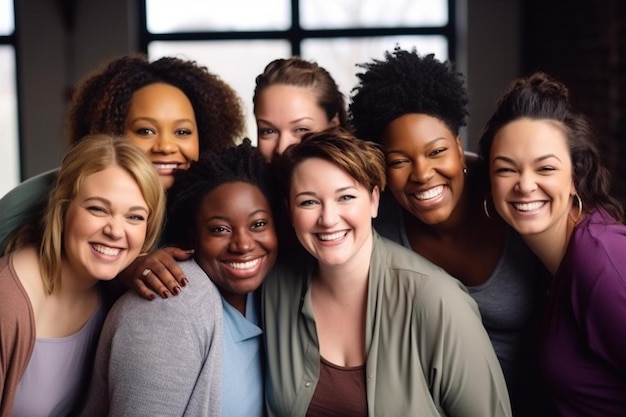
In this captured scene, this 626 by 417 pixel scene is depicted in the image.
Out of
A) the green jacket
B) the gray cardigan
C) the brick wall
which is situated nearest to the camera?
the gray cardigan

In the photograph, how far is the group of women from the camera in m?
2.02

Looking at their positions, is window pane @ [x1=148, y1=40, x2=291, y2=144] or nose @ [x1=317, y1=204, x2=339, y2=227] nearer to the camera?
nose @ [x1=317, y1=204, x2=339, y2=227]

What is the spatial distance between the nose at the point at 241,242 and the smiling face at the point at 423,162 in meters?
0.44

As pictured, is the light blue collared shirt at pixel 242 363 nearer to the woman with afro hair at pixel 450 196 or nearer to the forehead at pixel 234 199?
the forehead at pixel 234 199

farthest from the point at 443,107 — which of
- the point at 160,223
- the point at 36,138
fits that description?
the point at 36,138

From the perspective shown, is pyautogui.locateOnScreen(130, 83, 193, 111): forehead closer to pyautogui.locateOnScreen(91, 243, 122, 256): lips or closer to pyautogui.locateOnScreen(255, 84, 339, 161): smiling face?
pyautogui.locateOnScreen(255, 84, 339, 161): smiling face

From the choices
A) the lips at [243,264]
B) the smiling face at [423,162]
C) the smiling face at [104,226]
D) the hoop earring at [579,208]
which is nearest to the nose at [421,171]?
the smiling face at [423,162]

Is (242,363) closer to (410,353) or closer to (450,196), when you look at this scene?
(410,353)

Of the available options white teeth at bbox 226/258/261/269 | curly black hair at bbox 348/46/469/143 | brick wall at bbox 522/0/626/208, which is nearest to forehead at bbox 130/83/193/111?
curly black hair at bbox 348/46/469/143

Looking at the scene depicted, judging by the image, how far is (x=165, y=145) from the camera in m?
2.55

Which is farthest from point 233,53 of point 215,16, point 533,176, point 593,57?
point 533,176

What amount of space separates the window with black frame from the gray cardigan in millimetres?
3874

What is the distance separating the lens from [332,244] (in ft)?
6.98

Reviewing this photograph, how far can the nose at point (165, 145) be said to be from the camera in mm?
2547
